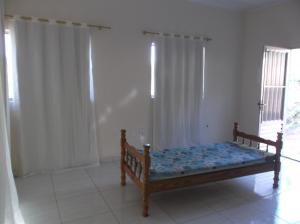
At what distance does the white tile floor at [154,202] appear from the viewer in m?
2.38

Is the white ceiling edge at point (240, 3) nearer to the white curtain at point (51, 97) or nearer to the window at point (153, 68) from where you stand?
the window at point (153, 68)

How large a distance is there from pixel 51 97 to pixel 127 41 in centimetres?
145

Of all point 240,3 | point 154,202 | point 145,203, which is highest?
point 240,3

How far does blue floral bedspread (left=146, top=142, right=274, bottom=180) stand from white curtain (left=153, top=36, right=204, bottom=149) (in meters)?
1.00

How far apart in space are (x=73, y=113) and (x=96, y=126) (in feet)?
1.39

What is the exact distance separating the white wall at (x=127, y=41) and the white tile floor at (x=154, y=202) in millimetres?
963

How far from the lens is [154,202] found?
270 cm

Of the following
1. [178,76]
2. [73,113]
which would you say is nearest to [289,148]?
[178,76]

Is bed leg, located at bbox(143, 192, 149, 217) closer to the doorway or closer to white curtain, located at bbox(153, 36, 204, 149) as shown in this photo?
white curtain, located at bbox(153, 36, 204, 149)

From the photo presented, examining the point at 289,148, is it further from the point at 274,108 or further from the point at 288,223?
the point at 288,223

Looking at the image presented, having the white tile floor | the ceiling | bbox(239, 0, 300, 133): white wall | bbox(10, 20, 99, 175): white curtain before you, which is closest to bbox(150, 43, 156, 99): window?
bbox(10, 20, 99, 175): white curtain

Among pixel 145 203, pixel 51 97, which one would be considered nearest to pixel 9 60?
pixel 51 97

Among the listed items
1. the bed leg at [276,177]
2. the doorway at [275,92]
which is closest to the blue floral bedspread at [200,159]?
the bed leg at [276,177]

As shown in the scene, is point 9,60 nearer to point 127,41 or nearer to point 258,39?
point 127,41
